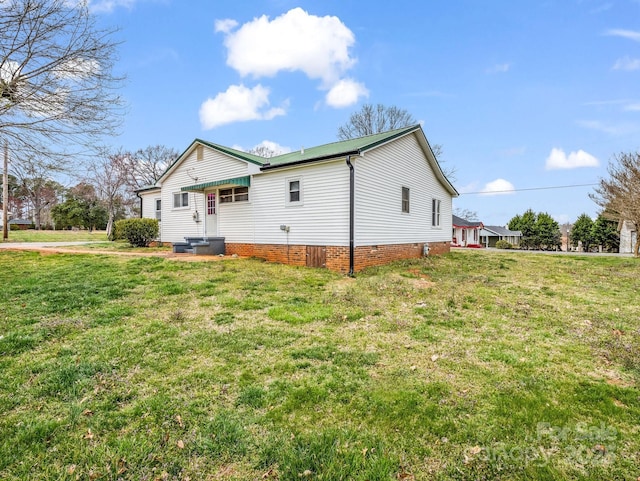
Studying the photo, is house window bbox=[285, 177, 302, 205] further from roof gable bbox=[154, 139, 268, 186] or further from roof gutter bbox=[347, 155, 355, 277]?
roof gutter bbox=[347, 155, 355, 277]

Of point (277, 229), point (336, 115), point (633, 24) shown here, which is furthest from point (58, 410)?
point (336, 115)

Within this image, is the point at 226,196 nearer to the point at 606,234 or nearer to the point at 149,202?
the point at 149,202

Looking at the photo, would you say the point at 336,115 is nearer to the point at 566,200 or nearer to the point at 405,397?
the point at 566,200

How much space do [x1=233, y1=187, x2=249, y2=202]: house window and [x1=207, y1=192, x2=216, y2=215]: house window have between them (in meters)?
1.39

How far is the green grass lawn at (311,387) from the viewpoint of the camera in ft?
7.42

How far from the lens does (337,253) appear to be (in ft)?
34.7

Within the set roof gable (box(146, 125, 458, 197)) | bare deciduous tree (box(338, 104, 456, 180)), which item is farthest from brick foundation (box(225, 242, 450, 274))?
bare deciduous tree (box(338, 104, 456, 180))

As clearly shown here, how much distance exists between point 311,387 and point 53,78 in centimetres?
1129

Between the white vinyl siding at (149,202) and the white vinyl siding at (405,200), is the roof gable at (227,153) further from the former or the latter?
the white vinyl siding at (405,200)

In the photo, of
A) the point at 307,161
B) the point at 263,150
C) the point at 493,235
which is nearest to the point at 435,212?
the point at 307,161

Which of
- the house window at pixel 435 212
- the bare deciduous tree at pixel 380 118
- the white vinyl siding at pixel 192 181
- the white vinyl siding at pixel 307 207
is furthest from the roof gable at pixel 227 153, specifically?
the bare deciduous tree at pixel 380 118

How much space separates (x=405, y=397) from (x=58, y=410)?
3.06 metres

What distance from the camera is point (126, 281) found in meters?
7.64

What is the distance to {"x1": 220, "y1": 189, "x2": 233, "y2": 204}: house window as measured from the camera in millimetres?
13891
